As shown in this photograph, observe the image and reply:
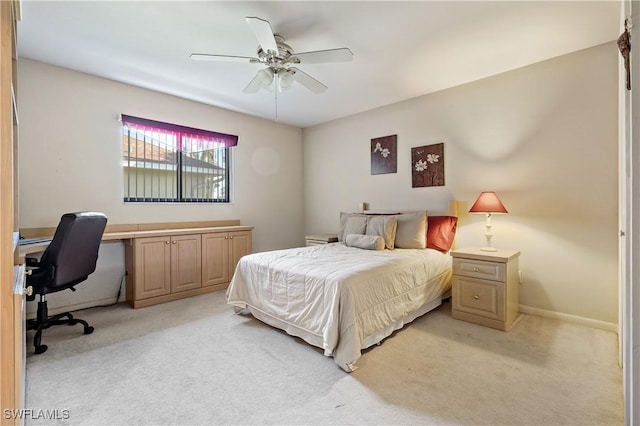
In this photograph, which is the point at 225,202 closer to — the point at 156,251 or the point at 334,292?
the point at 156,251

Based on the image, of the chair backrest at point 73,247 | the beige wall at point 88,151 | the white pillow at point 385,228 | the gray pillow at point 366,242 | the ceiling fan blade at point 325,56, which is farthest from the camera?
the white pillow at point 385,228

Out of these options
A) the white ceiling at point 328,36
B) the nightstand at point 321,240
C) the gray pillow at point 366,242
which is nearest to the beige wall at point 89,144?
the white ceiling at point 328,36

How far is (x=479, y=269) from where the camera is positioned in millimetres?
2740


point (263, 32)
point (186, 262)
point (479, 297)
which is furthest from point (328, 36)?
point (186, 262)

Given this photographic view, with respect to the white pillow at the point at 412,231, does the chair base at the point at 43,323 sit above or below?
below

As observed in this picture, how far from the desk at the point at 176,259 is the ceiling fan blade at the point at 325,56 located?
2.47 m

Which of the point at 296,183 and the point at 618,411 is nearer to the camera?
the point at 618,411

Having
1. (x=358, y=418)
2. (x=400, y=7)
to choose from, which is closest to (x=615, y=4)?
(x=400, y=7)

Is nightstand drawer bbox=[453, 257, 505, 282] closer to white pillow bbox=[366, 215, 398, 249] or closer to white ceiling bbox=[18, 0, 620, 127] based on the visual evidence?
→ white pillow bbox=[366, 215, 398, 249]

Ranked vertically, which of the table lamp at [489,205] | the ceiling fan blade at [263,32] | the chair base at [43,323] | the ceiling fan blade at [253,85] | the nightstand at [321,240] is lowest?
the chair base at [43,323]

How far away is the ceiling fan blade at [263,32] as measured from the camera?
1842 mm

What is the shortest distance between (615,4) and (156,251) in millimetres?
4689

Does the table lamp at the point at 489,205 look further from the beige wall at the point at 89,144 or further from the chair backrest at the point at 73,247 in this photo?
the chair backrest at the point at 73,247

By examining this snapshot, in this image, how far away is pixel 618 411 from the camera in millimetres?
1557
